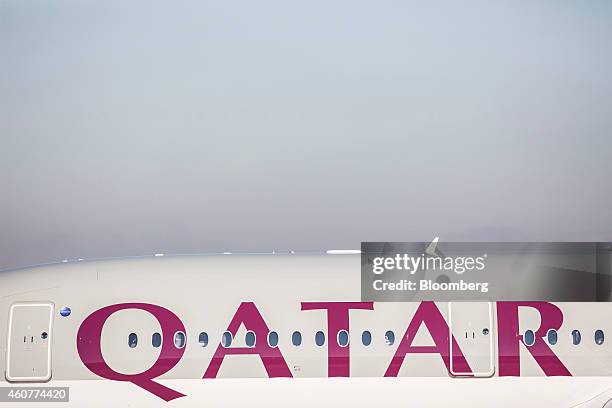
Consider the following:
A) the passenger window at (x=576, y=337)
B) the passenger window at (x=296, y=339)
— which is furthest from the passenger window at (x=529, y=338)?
the passenger window at (x=296, y=339)

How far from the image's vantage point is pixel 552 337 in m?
9.70

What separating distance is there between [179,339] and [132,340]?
23.2 inches

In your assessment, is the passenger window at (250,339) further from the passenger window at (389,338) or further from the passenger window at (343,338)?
the passenger window at (389,338)

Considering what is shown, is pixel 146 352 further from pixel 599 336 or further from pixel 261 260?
pixel 599 336

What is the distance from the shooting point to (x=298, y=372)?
9.56 m

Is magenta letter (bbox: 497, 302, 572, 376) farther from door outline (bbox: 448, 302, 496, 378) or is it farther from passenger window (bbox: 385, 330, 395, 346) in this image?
passenger window (bbox: 385, 330, 395, 346)

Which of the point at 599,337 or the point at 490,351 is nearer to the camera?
the point at 490,351

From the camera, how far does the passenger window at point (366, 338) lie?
961 centimetres

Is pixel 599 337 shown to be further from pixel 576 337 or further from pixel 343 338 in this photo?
pixel 343 338

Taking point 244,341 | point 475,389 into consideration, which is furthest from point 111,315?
point 475,389

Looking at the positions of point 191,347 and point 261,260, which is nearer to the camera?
point 191,347

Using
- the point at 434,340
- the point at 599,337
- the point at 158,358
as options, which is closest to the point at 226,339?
the point at 158,358

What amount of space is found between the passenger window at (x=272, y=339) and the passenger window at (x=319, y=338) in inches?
20.1

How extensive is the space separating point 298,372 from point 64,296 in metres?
3.21
